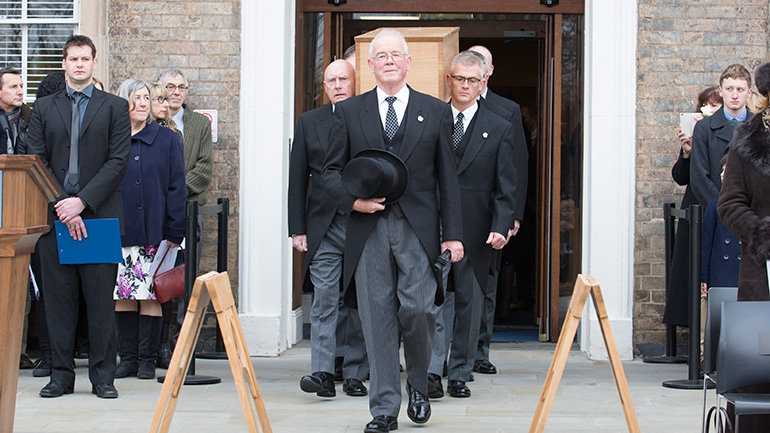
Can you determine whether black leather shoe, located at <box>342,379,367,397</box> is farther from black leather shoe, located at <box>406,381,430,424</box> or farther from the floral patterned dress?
the floral patterned dress

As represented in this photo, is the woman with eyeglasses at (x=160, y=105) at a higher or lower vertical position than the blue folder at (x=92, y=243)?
higher

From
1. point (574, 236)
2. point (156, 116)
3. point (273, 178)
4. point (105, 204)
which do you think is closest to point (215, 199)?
point (273, 178)

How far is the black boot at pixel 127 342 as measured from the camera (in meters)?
6.49

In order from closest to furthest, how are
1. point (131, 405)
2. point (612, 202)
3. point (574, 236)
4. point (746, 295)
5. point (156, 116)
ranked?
1. point (746, 295)
2. point (131, 405)
3. point (156, 116)
4. point (612, 202)
5. point (574, 236)

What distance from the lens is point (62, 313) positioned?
573 centimetres

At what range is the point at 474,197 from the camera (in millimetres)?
5922

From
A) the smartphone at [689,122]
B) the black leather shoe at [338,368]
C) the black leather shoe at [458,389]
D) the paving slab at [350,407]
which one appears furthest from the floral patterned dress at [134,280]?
the smartphone at [689,122]

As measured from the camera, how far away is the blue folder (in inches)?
222

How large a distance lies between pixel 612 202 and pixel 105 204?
3.59 metres

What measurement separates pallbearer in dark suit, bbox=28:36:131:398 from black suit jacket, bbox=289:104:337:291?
99 cm

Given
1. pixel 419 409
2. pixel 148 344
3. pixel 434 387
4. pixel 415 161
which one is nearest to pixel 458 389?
pixel 434 387

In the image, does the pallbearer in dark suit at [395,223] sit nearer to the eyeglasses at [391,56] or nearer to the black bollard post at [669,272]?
the eyeglasses at [391,56]

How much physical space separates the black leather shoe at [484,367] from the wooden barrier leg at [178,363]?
3.29 meters

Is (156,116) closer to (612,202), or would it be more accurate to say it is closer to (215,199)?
(215,199)
